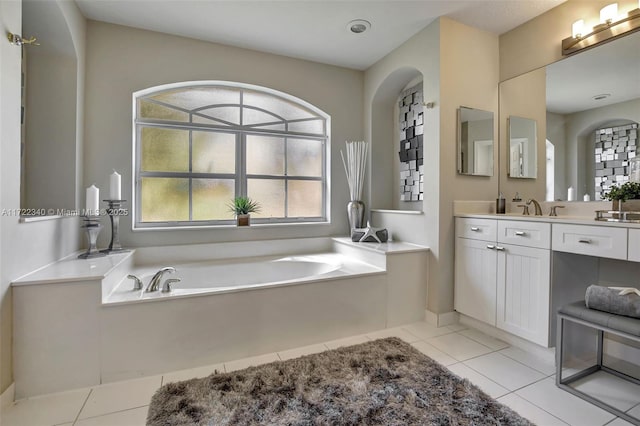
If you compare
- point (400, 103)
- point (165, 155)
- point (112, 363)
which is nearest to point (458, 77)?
point (400, 103)

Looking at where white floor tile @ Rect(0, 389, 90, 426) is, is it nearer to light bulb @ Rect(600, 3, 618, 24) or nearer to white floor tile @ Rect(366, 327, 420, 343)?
white floor tile @ Rect(366, 327, 420, 343)

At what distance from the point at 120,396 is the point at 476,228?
8.46ft

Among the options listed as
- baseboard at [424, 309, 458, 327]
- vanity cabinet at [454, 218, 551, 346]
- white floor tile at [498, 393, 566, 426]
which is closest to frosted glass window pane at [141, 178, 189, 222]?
baseboard at [424, 309, 458, 327]

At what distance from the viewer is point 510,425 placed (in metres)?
1.36

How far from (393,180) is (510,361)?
2.12 meters

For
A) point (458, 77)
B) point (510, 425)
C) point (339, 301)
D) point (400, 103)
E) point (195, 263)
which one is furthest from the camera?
point (400, 103)

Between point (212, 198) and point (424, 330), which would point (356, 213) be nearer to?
point (424, 330)

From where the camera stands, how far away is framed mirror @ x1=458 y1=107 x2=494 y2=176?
8.46 ft

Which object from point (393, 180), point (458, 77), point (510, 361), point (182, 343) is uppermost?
point (458, 77)

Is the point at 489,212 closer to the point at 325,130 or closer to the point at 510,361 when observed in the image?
the point at 510,361

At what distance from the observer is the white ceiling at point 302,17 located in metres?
2.30

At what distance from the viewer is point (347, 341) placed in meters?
2.25

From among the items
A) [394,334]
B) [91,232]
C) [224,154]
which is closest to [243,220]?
[224,154]

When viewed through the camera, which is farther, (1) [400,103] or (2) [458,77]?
(1) [400,103]
